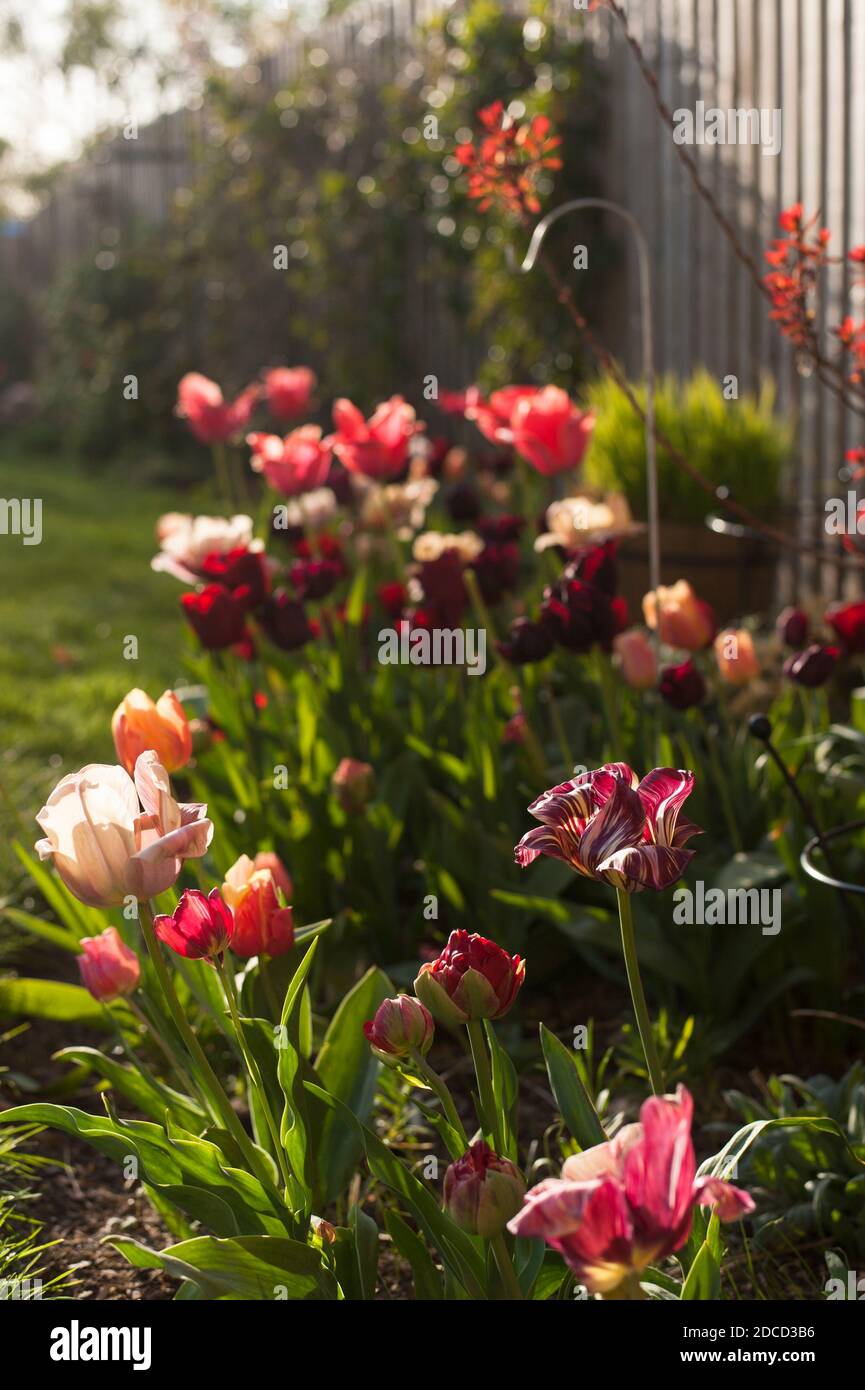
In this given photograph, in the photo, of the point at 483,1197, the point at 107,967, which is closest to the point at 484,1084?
the point at 483,1197

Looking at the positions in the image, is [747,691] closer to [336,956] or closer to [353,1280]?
[336,956]

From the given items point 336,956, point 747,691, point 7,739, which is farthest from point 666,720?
point 7,739

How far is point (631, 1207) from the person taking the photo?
735mm

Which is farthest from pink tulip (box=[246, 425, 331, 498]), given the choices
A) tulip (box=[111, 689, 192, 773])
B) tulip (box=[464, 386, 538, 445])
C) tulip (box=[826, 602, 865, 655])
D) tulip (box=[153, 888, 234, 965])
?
tulip (box=[153, 888, 234, 965])

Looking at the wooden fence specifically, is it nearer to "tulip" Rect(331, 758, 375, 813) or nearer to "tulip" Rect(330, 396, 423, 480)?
"tulip" Rect(330, 396, 423, 480)

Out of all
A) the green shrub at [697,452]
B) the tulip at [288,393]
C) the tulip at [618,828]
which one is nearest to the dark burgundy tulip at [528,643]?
the tulip at [618,828]

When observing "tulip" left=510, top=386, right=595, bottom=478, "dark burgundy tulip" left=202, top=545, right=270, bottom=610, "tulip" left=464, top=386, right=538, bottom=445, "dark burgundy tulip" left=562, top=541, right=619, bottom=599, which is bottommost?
"dark burgundy tulip" left=562, top=541, right=619, bottom=599

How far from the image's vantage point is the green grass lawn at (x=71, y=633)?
294 cm

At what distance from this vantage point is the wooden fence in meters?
3.45

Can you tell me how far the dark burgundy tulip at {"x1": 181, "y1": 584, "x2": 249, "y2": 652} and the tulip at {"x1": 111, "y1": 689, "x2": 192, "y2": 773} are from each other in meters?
0.55

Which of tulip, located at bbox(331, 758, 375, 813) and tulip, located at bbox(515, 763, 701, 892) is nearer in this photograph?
tulip, located at bbox(515, 763, 701, 892)

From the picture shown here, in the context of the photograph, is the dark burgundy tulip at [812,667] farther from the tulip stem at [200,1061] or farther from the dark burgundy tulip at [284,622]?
the tulip stem at [200,1061]

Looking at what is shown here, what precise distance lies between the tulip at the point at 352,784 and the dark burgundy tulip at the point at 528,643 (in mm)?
263

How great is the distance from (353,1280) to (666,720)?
4.12 ft
